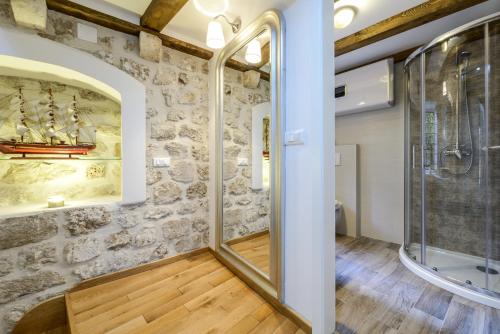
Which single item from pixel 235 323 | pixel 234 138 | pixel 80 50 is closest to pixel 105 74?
pixel 80 50

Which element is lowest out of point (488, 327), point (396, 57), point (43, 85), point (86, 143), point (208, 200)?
point (488, 327)

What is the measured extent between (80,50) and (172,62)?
0.67 meters

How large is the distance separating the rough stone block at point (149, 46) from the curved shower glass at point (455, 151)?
232 cm

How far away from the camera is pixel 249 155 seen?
1795 millimetres

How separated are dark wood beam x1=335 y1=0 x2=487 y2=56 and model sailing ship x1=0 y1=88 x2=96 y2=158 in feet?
8.28

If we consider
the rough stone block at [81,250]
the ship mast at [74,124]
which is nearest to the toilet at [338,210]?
the rough stone block at [81,250]

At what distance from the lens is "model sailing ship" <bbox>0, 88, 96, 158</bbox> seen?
148 centimetres

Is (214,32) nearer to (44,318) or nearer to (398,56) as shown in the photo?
(398,56)

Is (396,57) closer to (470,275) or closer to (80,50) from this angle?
(470,275)

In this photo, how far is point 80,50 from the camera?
1.51 m

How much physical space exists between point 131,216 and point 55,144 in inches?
32.2

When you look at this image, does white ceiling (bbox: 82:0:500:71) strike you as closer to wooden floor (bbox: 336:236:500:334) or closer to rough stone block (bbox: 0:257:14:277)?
rough stone block (bbox: 0:257:14:277)

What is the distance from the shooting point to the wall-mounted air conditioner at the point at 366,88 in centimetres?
221

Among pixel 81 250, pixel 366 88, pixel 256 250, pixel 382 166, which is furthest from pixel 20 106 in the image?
pixel 382 166
